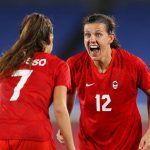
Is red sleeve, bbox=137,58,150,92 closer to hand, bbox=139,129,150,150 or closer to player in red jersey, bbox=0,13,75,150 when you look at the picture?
hand, bbox=139,129,150,150

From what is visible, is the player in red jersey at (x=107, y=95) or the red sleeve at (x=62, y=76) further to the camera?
the player in red jersey at (x=107, y=95)

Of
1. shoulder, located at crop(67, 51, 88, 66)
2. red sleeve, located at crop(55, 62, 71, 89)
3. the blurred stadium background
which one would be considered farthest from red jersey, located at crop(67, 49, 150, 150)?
the blurred stadium background

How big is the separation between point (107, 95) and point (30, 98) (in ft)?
3.10

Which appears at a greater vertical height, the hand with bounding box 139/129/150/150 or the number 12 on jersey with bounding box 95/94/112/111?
the number 12 on jersey with bounding box 95/94/112/111

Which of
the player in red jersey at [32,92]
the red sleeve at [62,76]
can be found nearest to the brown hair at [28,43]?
the player in red jersey at [32,92]

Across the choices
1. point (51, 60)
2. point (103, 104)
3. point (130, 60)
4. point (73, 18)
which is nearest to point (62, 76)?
point (51, 60)

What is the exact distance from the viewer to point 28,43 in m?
3.28

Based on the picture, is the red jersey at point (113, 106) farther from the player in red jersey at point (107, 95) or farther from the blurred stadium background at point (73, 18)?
the blurred stadium background at point (73, 18)

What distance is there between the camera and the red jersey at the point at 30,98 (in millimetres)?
3164

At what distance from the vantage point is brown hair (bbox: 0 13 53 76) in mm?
3262

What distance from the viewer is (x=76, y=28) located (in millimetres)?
9094

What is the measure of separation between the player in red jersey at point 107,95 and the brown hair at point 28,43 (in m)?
0.73

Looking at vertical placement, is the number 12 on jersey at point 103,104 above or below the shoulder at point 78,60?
below

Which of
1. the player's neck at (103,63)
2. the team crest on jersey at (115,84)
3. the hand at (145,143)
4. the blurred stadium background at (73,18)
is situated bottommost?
the blurred stadium background at (73,18)
